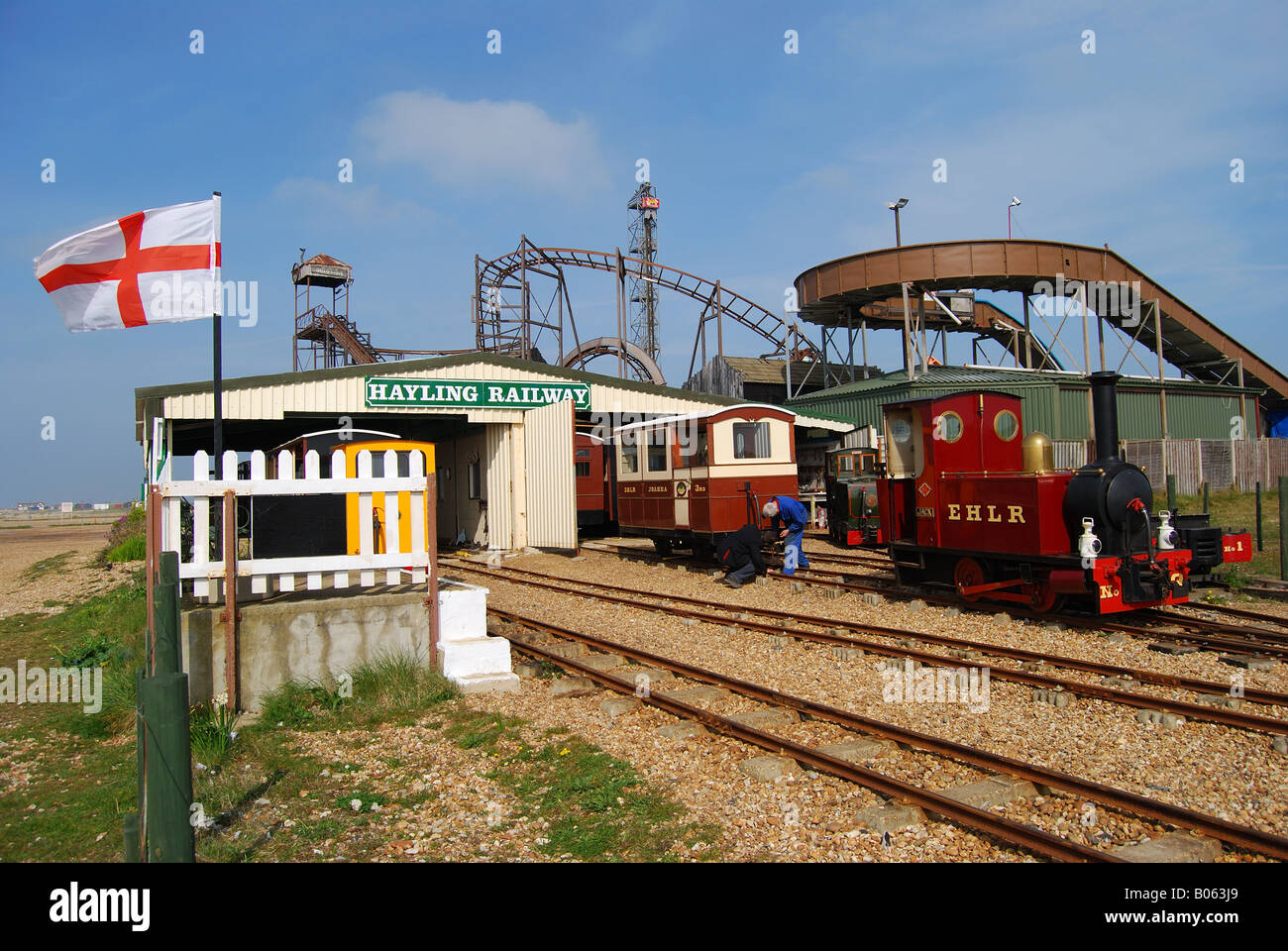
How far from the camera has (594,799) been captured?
512cm

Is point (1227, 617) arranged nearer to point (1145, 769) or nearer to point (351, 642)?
point (1145, 769)

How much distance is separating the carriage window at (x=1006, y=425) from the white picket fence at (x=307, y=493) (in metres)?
8.24

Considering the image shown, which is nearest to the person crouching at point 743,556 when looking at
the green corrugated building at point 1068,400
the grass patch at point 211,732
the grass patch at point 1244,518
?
the grass patch at point 1244,518

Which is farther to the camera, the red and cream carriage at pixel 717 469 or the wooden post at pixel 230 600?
the red and cream carriage at pixel 717 469

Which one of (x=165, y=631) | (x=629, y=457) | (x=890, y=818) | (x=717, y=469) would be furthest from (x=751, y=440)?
(x=165, y=631)

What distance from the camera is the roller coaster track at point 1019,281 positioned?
92.0 feet

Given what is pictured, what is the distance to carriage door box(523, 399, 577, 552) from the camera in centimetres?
2131

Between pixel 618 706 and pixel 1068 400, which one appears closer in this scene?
pixel 618 706

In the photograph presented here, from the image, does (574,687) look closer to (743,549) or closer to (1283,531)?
(743,549)

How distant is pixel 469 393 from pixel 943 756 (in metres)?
17.0

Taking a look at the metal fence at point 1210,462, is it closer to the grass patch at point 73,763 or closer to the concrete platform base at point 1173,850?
the concrete platform base at point 1173,850

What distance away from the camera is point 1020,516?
10383 millimetres
